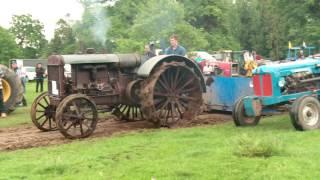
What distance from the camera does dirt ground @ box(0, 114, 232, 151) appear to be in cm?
1016

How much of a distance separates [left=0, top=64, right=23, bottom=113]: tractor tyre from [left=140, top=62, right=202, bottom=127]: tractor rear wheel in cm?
603

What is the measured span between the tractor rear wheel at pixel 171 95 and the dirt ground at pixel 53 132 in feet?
1.04

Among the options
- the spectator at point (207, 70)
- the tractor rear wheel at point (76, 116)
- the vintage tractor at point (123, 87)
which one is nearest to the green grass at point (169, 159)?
the tractor rear wheel at point (76, 116)

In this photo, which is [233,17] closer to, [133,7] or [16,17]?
[133,7]

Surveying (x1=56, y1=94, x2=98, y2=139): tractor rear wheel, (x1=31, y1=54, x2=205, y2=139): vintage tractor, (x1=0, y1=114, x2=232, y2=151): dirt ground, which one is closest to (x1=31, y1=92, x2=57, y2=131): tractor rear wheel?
(x1=31, y1=54, x2=205, y2=139): vintage tractor

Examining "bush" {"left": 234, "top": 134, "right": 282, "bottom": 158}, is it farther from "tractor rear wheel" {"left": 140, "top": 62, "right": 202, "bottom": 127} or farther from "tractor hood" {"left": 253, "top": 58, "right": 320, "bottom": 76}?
"tractor rear wheel" {"left": 140, "top": 62, "right": 202, "bottom": 127}

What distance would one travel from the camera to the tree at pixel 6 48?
222 ft

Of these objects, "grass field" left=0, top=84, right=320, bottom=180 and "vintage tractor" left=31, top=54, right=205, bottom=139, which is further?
"vintage tractor" left=31, top=54, right=205, bottom=139

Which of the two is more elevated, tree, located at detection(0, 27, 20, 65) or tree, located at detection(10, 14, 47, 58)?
tree, located at detection(10, 14, 47, 58)

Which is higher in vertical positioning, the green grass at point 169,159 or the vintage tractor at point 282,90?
the vintage tractor at point 282,90

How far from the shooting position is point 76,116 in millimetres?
10375

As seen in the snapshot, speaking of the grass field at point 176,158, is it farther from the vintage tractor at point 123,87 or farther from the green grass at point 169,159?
the vintage tractor at point 123,87

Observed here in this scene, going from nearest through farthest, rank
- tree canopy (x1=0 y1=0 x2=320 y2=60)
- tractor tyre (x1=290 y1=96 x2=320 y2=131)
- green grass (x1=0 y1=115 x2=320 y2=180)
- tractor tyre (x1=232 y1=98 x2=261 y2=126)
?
green grass (x1=0 y1=115 x2=320 y2=180), tractor tyre (x1=290 y1=96 x2=320 y2=131), tractor tyre (x1=232 y1=98 x2=261 y2=126), tree canopy (x1=0 y1=0 x2=320 y2=60)

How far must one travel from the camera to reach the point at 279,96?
1063cm
